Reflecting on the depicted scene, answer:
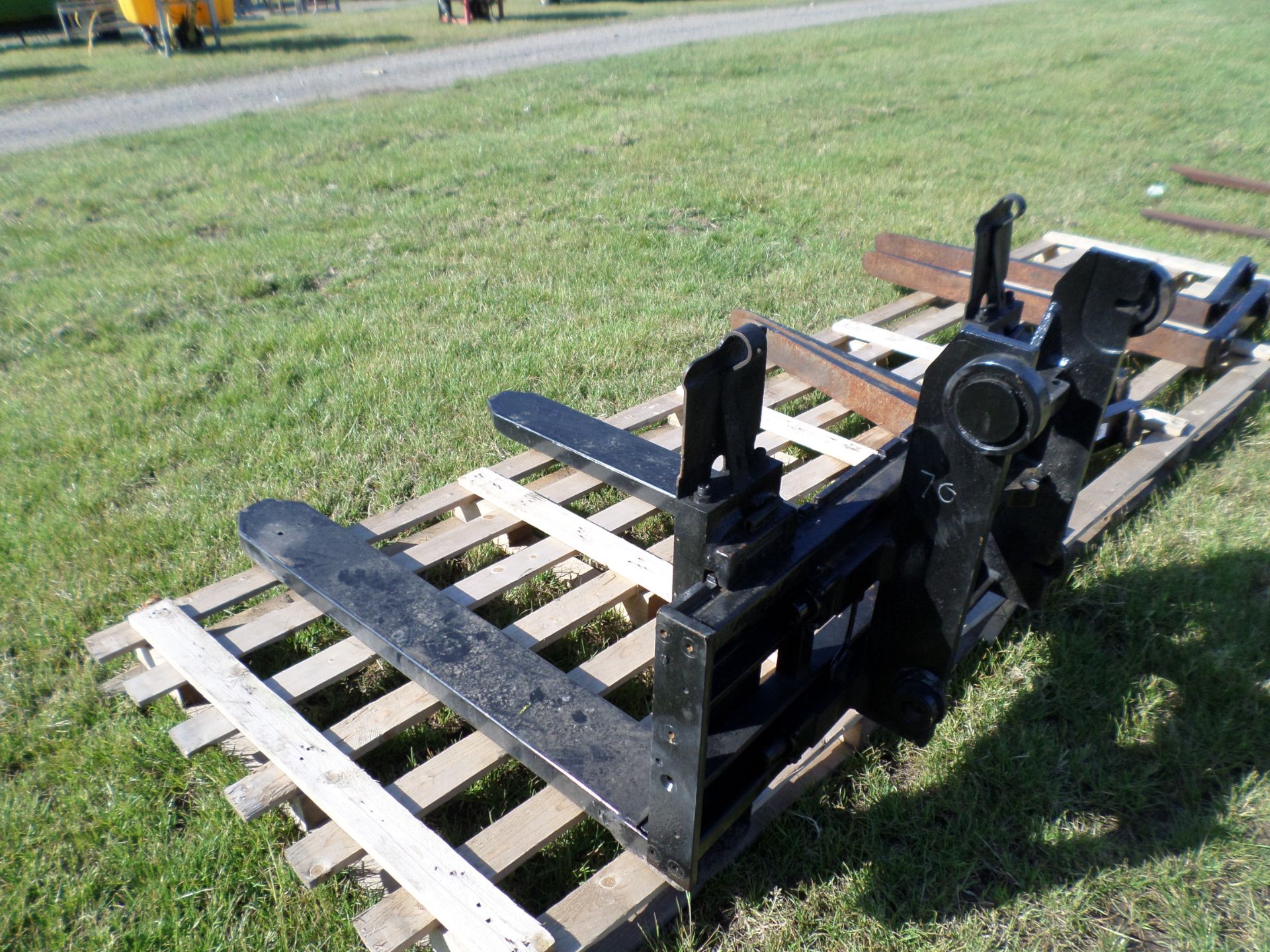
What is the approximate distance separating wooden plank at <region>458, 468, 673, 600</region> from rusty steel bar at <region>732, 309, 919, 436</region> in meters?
0.96

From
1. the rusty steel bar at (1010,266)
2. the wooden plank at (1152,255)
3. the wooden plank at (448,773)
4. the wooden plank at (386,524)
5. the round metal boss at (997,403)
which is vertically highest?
the round metal boss at (997,403)

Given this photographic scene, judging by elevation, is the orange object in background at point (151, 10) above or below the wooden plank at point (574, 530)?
above

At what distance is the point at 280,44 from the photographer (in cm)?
1581

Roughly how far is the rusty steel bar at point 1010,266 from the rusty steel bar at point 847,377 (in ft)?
3.58

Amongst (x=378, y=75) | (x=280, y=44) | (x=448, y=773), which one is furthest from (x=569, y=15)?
(x=448, y=773)

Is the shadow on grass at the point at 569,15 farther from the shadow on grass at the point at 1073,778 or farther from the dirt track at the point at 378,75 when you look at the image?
the shadow on grass at the point at 1073,778

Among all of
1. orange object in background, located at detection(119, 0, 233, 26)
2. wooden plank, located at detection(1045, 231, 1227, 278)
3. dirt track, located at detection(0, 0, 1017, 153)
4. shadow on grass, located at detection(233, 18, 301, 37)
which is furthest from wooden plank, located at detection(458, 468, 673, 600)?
shadow on grass, located at detection(233, 18, 301, 37)

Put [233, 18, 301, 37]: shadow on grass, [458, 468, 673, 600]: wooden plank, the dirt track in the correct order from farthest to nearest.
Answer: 1. [233, 18, 301, 37]: shadow on grass
2. the dirt track
3. [458, 468, 673, 600]: wooden plank

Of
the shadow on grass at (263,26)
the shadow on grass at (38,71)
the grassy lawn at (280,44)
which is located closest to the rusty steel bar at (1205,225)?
the grassy lawn at (280,44)

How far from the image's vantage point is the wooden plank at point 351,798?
176cm

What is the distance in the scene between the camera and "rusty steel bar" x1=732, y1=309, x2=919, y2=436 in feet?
11.1

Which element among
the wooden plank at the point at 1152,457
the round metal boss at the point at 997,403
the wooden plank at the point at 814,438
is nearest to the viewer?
the round metal boss at the point at 997,403

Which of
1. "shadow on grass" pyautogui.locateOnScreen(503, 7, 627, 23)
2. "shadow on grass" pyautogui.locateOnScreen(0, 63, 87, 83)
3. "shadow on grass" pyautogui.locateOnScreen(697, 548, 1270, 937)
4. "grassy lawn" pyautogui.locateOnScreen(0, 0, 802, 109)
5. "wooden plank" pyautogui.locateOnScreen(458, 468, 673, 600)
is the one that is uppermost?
"shadow on grass" pyautogui.locateOnScreen(503, 7, 627, 23)

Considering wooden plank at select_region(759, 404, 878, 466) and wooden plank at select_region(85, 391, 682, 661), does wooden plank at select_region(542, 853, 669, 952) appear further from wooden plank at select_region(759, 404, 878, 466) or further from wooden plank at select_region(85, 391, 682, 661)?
wooden plank at select_region(759, 404, 878, 466)
